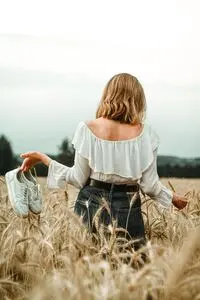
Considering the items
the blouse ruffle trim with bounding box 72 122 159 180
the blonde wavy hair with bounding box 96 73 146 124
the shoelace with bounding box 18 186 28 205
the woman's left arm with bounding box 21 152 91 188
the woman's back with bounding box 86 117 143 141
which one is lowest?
the shoelace with bounding box 18 186 28 205

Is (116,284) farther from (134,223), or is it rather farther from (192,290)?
(134,223)

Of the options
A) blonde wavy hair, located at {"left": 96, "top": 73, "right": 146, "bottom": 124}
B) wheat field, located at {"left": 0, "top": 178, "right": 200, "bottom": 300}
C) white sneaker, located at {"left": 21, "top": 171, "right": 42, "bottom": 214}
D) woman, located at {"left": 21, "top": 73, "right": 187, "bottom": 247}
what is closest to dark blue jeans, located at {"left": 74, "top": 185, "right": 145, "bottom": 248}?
woman, located at {"left": 21, "top": 73, "right": 187, "bottom": 247}

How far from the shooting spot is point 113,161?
4.14 m

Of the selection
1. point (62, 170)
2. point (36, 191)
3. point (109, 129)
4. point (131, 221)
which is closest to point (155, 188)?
point (131, 221)

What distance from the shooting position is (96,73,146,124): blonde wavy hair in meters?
4.09

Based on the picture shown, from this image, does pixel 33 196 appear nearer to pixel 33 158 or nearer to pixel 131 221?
pixel 33 158

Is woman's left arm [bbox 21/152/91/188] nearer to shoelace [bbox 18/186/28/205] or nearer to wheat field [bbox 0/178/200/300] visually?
shoelace [bbox 18/186/28/205]

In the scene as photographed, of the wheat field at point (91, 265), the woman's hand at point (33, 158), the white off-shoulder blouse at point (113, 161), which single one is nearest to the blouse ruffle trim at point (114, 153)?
the white off-shoulder blouse at point (113, 161)

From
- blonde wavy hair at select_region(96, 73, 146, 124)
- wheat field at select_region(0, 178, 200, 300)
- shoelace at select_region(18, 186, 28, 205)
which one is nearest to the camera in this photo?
wheat field at select_region(0, 178, 200, 300)

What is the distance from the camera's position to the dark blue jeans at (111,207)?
414 centimetres

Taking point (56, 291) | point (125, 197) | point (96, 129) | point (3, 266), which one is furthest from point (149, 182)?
point (56, 291)

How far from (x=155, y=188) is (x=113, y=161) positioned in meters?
0.31

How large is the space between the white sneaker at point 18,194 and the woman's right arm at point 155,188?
2.28 ft

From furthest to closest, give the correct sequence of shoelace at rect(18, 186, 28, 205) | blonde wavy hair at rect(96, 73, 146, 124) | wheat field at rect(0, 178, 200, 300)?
1. shoelace at rect(18, 186, 28, 205)
2. blonde wavy hair at rect(96, 73, 146, 124)
3. wheat field at rect(0, 178, 200, 300)
